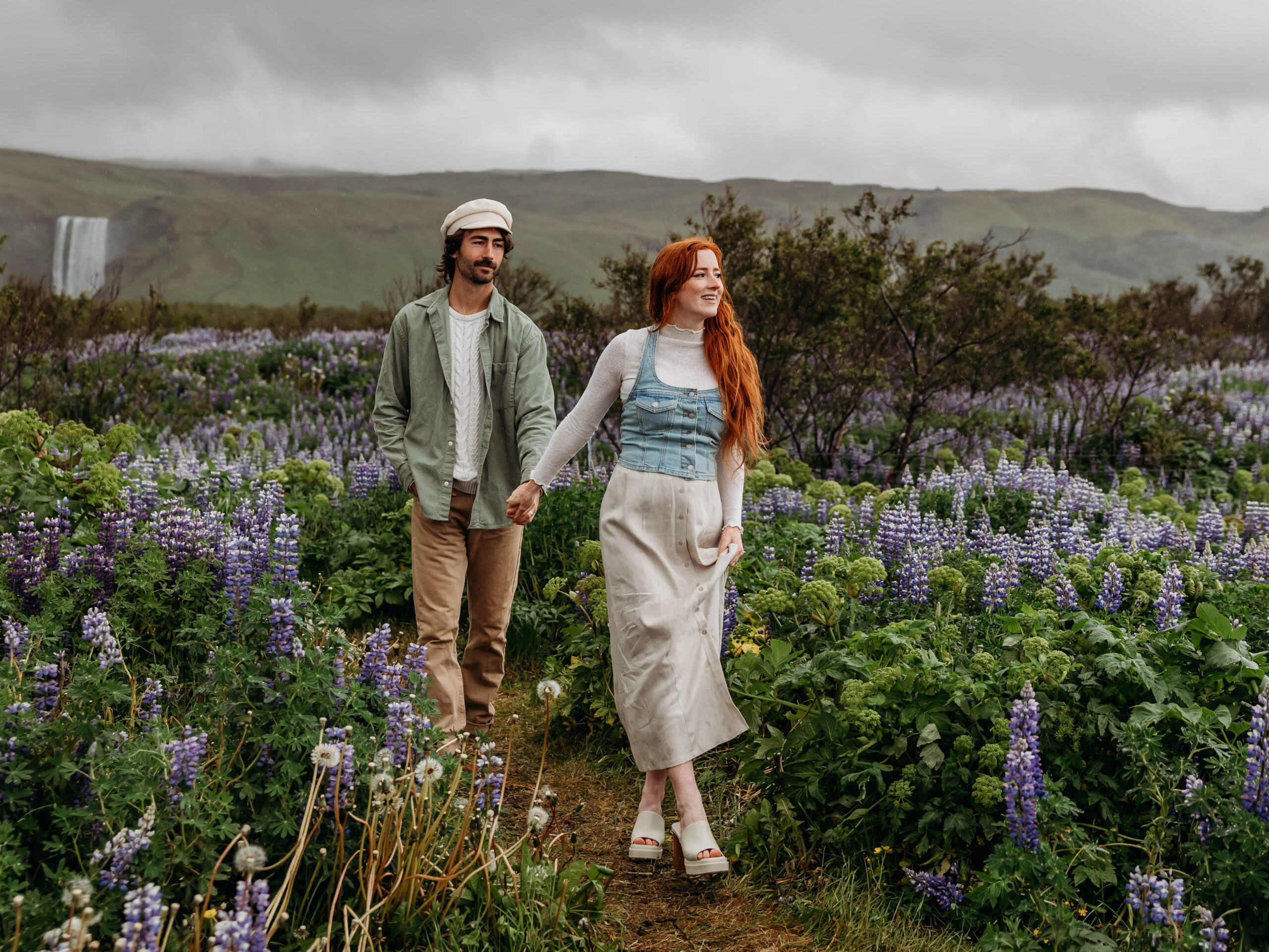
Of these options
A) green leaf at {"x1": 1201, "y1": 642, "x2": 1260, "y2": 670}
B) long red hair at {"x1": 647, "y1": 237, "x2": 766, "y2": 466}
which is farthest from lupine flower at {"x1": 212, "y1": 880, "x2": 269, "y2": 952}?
green leaf at {"x1": 1201, "y1": 642, "x2": 1260, "y2": 670}

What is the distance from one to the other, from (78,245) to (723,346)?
16955 cm

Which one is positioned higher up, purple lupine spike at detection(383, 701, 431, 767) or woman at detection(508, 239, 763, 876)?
woman at detection(508, 239, 763, 876)

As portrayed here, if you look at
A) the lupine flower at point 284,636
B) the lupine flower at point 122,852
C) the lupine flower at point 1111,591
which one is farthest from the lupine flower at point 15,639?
the lupine flower at point 1111,591

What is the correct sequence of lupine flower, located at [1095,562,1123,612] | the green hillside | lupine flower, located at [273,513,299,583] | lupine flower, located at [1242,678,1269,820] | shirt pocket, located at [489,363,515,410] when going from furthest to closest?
the green hillside → shirt pocket, located at [489,363,515,410] → lupine flower, located at [1095,562,1123,612] → lupine flower, located at [273,513,299,583] → lupine flower, located at [1242,678,1269,820]

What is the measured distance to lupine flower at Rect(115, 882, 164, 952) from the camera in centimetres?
198

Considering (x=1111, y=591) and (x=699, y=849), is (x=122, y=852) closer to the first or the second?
(x=699, y=849)

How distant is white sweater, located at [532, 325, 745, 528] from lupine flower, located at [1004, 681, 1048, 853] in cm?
115

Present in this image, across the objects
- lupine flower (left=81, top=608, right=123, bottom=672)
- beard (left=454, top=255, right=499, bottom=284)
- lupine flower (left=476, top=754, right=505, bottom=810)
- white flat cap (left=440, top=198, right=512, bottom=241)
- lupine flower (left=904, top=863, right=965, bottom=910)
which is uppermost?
white flat cap (left=440, top=198, right=512, bottom=241)

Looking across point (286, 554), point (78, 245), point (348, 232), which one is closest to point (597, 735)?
point (286, 554)

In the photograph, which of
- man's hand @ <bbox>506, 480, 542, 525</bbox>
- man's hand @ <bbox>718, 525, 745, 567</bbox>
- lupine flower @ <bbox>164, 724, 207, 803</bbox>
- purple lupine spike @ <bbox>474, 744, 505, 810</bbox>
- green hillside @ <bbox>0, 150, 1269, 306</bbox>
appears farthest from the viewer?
green hillside @ <bbox>0, 150, 1269, 306</bbox>

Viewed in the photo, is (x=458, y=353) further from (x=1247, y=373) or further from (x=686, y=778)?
(x=1247, y=373)

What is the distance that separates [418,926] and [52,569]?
2.54 m

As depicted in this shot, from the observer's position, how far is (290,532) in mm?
3400

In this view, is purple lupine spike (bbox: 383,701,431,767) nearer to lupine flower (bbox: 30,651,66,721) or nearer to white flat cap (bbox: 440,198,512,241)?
lupine flower (bbox: 30,651,66,721)
